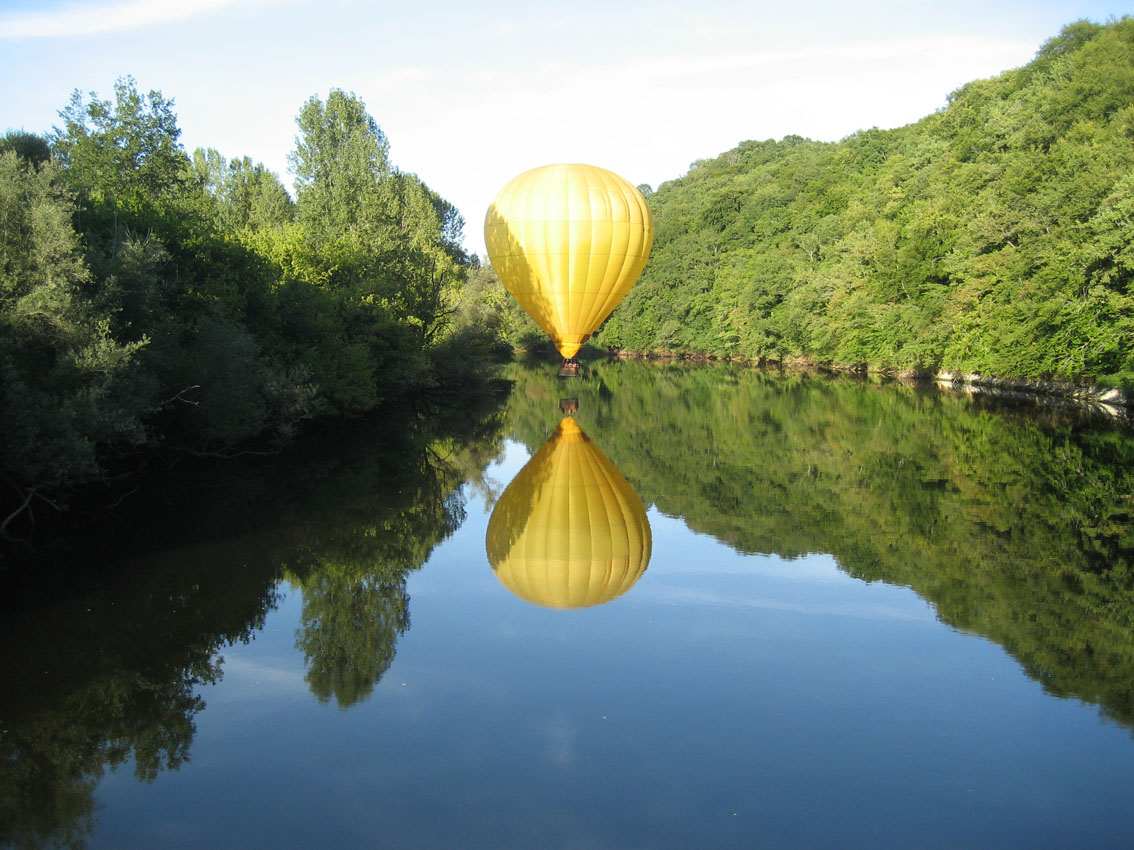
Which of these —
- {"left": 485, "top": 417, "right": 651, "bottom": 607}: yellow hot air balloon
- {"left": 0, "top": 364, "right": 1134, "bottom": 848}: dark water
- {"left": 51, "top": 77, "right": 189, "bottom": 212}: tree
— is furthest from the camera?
{"left": 51, "top": 77, "right": 189, "bottom": 212}: tree

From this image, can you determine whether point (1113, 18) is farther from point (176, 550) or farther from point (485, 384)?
point (176, 550)

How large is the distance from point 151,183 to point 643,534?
69.7 feet

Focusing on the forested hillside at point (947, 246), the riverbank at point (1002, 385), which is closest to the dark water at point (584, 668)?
the riverbank at point (1002, 385)

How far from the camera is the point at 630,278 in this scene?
29797 millimetres

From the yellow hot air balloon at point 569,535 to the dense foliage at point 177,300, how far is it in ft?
18.8

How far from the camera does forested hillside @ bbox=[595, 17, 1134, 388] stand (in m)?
27.3

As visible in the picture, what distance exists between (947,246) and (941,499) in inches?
1031

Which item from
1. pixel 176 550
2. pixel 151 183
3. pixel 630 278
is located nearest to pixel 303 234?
pixel 151 183

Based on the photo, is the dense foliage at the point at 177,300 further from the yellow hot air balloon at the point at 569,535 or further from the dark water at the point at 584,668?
the yellow hot air balloon at the point at 569,535

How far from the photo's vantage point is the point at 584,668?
339 inches

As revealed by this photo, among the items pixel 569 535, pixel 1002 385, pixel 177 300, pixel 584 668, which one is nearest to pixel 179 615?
pixel 584 668

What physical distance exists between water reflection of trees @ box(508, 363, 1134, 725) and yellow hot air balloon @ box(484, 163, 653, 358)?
3.79m

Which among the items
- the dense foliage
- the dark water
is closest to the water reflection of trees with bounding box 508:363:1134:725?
the dark water

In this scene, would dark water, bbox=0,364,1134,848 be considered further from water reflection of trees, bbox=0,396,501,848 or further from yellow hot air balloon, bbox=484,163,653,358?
yellow hot air balloon, bbox=484,163,653,358
